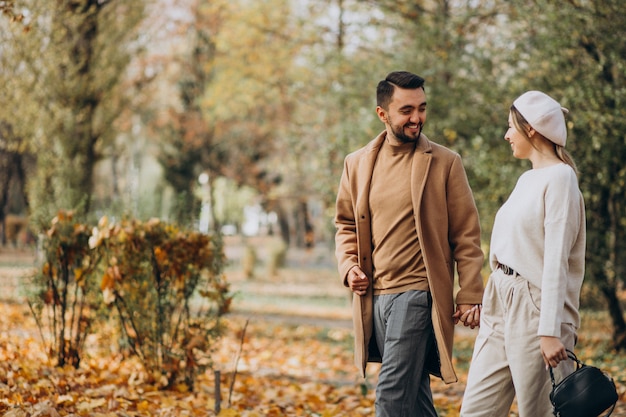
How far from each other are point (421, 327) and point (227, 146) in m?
28.0

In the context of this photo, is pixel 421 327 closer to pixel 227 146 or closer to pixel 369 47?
pixel 369 47

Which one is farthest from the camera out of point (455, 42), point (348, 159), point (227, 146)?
point (227, 146)

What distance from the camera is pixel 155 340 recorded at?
6.62 m

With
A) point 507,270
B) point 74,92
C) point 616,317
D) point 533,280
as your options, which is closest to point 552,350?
point 533,280

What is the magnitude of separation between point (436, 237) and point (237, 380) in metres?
4.56

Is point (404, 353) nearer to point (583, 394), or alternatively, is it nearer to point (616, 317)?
point (583, 394)

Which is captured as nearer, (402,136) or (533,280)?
(533,280)

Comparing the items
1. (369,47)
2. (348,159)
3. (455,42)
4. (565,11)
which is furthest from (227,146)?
(348,159)

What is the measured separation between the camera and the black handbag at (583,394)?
311cm

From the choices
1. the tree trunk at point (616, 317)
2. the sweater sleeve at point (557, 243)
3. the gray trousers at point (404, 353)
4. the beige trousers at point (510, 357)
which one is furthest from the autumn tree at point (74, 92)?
the sweater sleeve at point (557, 243)

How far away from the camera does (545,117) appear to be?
11.2ft

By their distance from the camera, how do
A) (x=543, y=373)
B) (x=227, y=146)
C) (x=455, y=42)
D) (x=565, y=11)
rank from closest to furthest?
(x=543, y=373), (x=565, y=11), (x=455, y=42), (x=227, y=146)

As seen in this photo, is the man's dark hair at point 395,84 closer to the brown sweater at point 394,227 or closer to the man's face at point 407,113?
the man's face at point 407,113

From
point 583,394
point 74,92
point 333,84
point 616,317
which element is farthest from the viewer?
point 74,92
